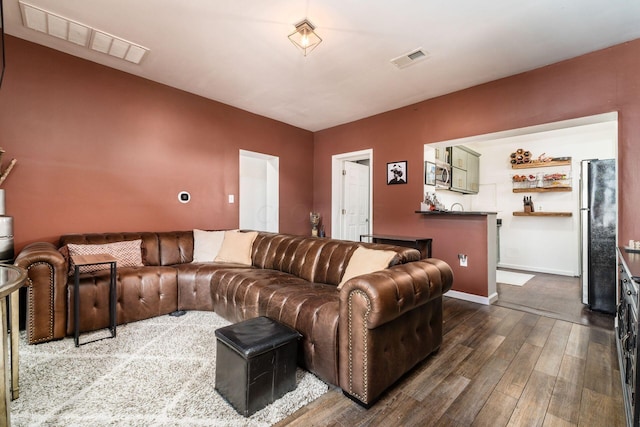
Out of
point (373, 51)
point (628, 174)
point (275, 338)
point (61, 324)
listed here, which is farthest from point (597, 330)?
point (61, 324)

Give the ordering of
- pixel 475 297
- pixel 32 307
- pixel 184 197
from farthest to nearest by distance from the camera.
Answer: pixel 184 197
pixel 475 297
pixel 32 307

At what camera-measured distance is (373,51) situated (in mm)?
2785

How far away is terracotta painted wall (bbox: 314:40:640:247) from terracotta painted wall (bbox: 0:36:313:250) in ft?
6.56

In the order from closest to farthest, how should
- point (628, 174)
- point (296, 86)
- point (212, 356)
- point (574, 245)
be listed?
point (212, 356) → point (628, 174) → point (296, 86) → point (574, 245)

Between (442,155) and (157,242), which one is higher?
(442,155)

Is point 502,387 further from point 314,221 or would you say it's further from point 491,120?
point 314,221

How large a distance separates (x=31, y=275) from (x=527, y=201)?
6.96 m

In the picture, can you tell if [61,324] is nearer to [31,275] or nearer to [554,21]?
[31,275]

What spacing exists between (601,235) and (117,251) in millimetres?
5255

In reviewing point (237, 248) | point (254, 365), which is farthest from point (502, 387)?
point (237, 248)

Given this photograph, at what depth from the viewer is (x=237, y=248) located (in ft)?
11.4

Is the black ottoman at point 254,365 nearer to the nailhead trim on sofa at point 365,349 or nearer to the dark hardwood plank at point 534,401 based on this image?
the nailhead trim on sofa at point 365,349

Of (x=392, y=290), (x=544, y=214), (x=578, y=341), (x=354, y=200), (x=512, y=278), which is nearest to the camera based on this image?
(x=392, y=290)

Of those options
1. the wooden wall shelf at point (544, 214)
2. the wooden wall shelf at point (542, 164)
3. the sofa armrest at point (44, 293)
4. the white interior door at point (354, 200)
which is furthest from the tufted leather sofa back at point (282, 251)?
the wooden wall shelf at point (542, 164)
